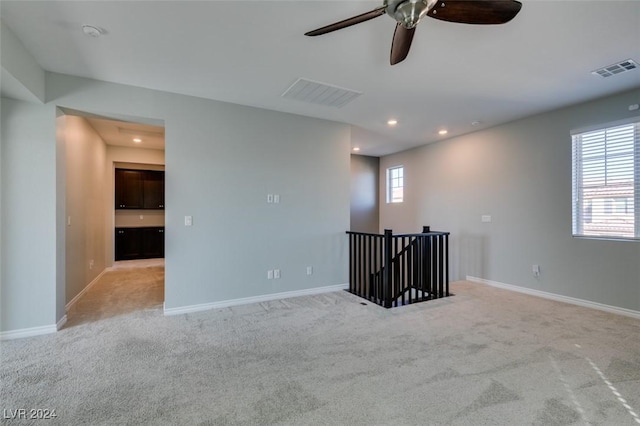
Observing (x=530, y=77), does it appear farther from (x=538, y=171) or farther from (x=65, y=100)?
(x=65, y=100)

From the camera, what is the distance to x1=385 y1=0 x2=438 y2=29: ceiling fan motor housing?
156cm

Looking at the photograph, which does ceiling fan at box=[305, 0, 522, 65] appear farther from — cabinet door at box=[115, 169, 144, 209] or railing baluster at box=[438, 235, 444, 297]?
cabinet door at box=[115, 169, 144, 209]

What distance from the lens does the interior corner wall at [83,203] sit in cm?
366

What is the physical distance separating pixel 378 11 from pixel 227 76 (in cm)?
191

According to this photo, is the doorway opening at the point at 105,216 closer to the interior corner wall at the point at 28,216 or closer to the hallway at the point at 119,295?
the hallway at the point at 119,295

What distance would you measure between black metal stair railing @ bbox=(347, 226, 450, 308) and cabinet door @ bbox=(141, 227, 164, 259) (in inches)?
205

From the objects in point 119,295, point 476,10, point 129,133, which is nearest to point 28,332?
point 119,295

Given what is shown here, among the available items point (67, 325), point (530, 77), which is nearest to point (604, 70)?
point (530, 77)

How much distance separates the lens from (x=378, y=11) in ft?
5.55

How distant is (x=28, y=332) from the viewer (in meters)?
2.86

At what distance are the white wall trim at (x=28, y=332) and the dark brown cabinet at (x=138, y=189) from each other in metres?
4.51

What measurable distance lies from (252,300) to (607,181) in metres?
4.73

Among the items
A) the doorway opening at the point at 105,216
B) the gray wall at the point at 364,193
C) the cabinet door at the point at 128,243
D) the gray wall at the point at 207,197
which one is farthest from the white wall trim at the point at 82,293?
the gray wall at the point at 364,193

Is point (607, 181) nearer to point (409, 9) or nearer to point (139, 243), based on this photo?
point (409, 9)
